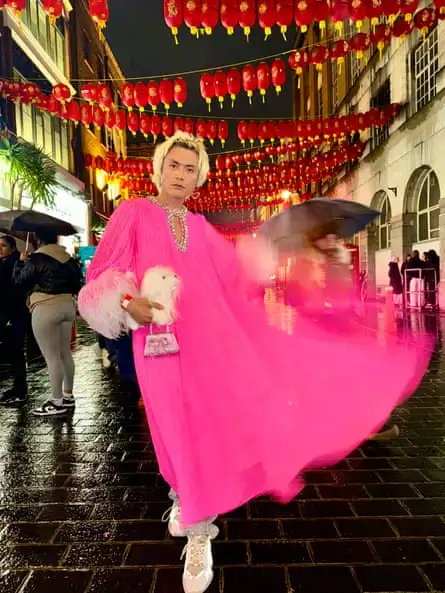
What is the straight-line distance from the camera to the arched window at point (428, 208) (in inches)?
707

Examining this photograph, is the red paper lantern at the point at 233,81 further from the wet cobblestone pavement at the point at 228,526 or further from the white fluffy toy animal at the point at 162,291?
the white fluffy toy animal at the point at 162,291


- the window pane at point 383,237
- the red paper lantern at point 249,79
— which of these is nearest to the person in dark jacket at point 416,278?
the window pane at point 383,237

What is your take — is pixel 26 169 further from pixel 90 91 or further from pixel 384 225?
pixel 384 225

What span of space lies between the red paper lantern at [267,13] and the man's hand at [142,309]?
1010 centimetres

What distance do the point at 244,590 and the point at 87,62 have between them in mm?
33050

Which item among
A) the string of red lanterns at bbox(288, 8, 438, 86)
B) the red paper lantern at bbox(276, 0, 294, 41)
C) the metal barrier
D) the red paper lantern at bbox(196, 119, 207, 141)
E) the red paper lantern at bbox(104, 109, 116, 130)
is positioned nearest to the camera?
the red paper lantern at bbox(276, 0, 294, 41)

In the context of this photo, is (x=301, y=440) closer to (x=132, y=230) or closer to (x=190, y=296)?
(x=190, y=296)

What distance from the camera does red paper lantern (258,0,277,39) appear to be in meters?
10.5

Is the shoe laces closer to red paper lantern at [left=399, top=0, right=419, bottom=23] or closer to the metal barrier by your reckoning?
red paper lantern at [left=399, top=0, right=419, bottom=23]

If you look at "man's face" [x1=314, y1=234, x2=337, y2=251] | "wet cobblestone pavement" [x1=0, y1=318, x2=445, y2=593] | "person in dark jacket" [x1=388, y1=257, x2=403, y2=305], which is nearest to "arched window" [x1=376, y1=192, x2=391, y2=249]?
"person in dark jacket" [x1=388, y1=257, x2=403, y2=305]

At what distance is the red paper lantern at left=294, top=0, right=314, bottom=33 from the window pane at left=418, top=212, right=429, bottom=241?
10356mm

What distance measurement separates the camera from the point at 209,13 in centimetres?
1012

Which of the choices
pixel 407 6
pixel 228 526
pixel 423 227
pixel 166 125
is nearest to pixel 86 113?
pixel 166 125

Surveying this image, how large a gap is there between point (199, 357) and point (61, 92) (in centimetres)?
1284
